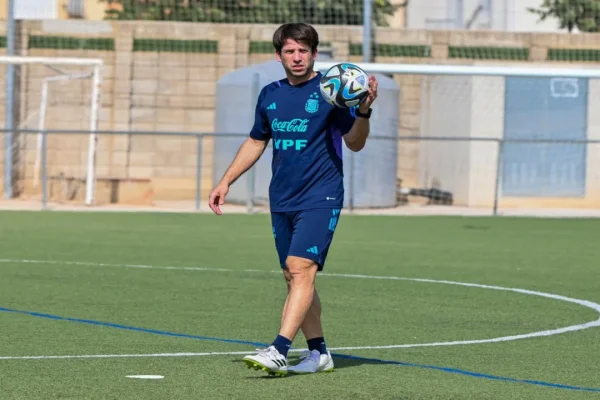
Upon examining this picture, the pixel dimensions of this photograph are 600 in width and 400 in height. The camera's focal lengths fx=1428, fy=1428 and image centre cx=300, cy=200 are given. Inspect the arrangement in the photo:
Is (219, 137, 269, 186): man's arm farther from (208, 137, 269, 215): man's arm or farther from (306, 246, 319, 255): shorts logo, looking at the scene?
(306, 246, 319, 255): shorts logo

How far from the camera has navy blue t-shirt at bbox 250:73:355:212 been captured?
27.2 ft

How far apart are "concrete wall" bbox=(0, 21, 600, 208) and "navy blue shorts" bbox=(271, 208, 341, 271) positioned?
78.5 ft

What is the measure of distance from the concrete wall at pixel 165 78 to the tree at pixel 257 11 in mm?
516

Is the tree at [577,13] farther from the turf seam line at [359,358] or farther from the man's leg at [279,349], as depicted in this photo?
the man's leg at [279,349]

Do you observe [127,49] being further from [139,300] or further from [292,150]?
[292,150]

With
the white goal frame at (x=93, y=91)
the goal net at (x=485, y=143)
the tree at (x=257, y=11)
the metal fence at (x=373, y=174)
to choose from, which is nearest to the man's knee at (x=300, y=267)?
the metal fence at (x=373, y=174)

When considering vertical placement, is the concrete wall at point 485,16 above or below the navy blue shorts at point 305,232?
above

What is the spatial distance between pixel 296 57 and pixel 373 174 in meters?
21.7

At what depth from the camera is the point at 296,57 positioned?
819cm

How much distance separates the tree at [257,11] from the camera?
107 ft

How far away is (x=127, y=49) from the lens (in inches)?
1272

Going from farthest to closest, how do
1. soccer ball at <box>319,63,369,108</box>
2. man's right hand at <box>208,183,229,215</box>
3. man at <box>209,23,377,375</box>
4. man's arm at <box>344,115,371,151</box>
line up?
man's right hand at <box>208,183,229,215</box>
man at <box>209,23,377,375</box>
man's arm at <box>344,115,371,151</box>
soccer ball at <box>319,63,369,108</box>

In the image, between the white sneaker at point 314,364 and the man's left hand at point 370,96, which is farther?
the white sneaker at point 314,364

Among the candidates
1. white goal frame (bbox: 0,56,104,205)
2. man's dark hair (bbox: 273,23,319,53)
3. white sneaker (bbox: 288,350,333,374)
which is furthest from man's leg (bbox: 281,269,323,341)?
white goal frame (bbox: 0,56,104,205)
